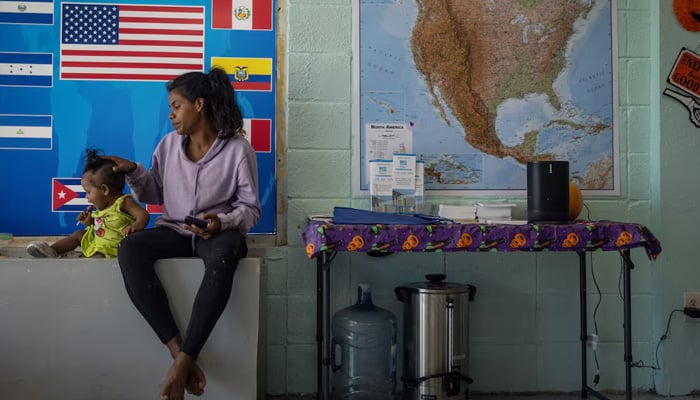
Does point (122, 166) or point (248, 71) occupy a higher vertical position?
point (248, 71)

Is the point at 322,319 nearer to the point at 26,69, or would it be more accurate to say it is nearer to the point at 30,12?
the point at 26,69

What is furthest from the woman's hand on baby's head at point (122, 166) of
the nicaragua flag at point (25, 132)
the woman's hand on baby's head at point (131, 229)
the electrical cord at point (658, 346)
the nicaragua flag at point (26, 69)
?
the electrical cord at point (658, 346)

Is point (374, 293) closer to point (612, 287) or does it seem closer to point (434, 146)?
point (434, 146)

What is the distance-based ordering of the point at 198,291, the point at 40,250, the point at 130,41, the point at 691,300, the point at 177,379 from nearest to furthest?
the point at 177,379, the point at 198,291, the point at 40,250, the point at 130,41, the point at 691,300

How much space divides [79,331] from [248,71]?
1.24 metres

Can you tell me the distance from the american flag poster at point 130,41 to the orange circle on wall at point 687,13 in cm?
206

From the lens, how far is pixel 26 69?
2605 mm

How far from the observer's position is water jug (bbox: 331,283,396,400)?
2.64 m

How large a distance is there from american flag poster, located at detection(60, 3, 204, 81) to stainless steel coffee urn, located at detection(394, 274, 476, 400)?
53.5 inches

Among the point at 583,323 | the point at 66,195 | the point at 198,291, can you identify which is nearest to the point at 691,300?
the point at 583,323

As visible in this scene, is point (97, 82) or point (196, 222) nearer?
point (196, 222)

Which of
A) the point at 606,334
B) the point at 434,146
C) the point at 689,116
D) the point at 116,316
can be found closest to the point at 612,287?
the point at 606,334

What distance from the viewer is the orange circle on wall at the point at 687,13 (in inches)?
109

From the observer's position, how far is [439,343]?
8.10 ft
